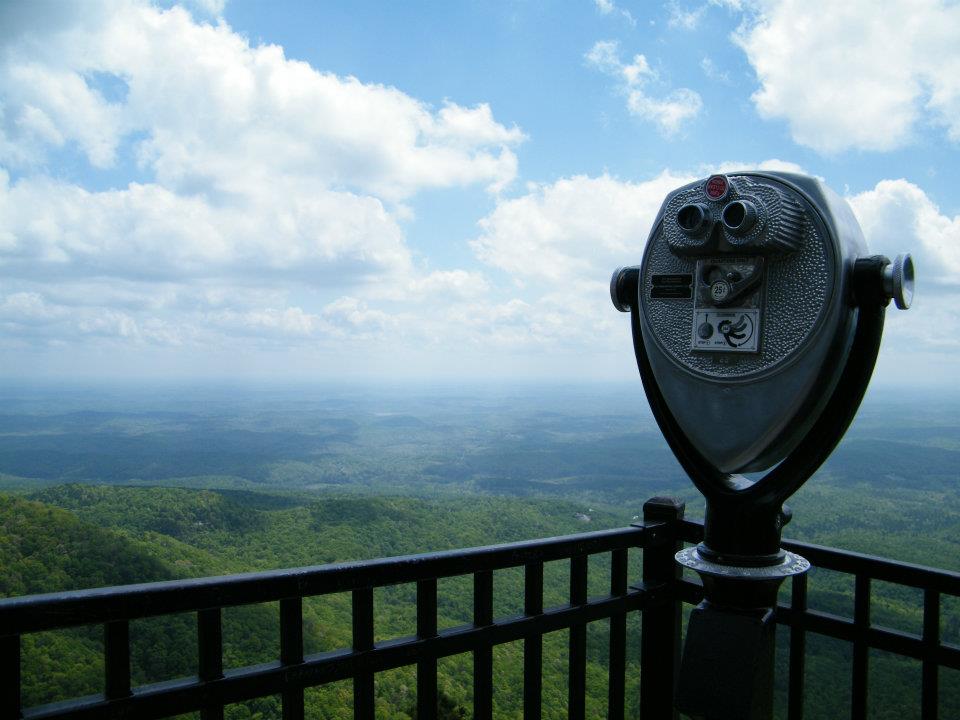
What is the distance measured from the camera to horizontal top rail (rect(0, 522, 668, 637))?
1.28 metres

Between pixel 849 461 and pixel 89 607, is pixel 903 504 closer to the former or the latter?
pixel 849 461

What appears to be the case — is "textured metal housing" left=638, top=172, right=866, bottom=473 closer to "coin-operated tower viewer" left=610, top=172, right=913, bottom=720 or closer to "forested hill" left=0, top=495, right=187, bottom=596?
"coin-operated tower viewer" left=610, top=172, right=913, bottom=720

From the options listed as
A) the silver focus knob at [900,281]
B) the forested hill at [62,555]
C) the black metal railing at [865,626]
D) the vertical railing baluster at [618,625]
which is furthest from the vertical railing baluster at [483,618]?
the forested hill at [62,555]

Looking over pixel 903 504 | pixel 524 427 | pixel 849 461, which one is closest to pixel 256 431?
pixel 524 427

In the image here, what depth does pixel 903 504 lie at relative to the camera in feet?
174

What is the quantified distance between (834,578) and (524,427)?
433ft

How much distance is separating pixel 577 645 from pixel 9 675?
4.52 ft

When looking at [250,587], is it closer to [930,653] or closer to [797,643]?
[797,643]

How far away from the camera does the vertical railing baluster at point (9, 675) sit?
4.09ft

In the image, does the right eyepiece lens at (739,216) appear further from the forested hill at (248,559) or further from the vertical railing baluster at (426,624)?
the forested hill at (248,559)

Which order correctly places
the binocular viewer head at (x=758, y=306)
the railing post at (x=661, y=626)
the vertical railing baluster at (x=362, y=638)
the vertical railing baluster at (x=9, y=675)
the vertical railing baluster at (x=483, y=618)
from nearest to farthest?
1. the vertical railing baluster at (x=9, y=675)
2. the binocular viewer head at (x=758, y=306)
3. the vertical railing baluster at (x=362, y=638)
4. the vertical railing baluster at (x=483, y=618)
5. the railing post at (x=661, y=626)

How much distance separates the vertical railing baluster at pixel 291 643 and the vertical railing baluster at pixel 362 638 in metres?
0.13

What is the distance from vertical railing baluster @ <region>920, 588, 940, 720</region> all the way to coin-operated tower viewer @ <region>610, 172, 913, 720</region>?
1.12ft

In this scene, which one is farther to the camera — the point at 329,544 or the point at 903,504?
the point at 903,504
